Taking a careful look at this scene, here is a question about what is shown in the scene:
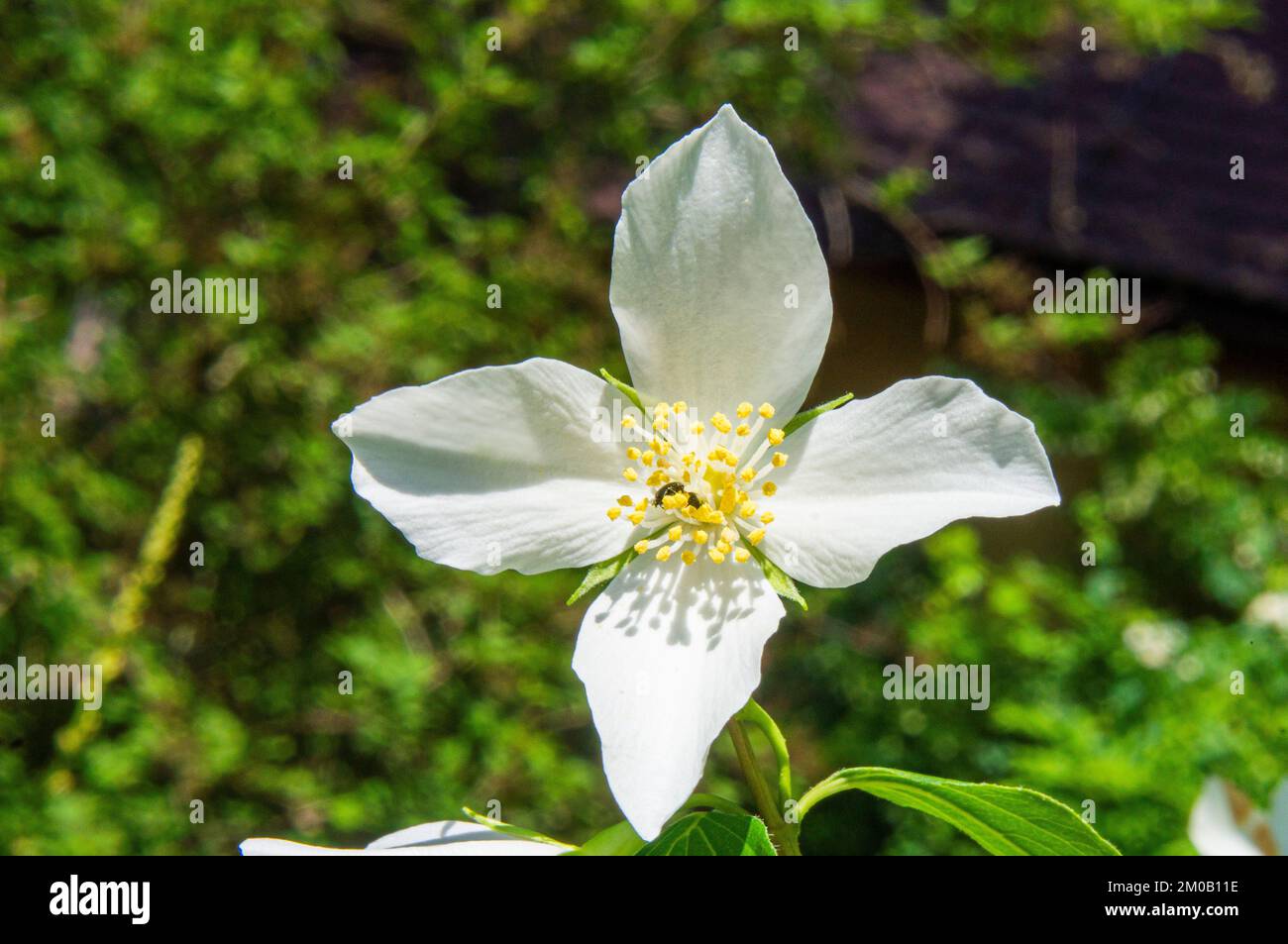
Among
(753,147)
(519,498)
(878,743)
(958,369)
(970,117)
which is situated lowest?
(878,743)

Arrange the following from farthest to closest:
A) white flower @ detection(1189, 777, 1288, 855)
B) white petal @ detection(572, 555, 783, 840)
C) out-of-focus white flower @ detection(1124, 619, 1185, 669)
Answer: out-of-focus white flower @ detection(1124, 619, 1185, 669), white flower @ detection(1189, 777, 1288, 855), white petal @ detection(572, 555, 783, 840)

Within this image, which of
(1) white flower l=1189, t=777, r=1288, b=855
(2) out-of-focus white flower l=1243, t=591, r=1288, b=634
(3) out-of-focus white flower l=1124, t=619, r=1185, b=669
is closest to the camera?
(1) white flower l=1189, t=777, r=1288, b=855

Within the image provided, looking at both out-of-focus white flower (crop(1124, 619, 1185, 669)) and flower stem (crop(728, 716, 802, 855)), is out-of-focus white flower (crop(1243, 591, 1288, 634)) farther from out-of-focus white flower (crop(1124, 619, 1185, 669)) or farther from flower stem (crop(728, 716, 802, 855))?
flower stem (crop(728, 716, 802, 855))

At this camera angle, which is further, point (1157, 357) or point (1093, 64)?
point (1093, 64)

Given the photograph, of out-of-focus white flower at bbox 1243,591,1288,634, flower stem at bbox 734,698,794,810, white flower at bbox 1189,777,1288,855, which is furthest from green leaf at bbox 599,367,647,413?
out-of-focus white flower at bbox 1243,591,1288,634

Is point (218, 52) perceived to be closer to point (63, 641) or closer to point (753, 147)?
point (63, 641)

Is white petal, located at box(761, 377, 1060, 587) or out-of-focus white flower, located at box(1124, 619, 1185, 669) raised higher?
white petal, located at box(761, 377, 1060, 587)

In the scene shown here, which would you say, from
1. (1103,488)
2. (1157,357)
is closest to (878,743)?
(1103,488)
